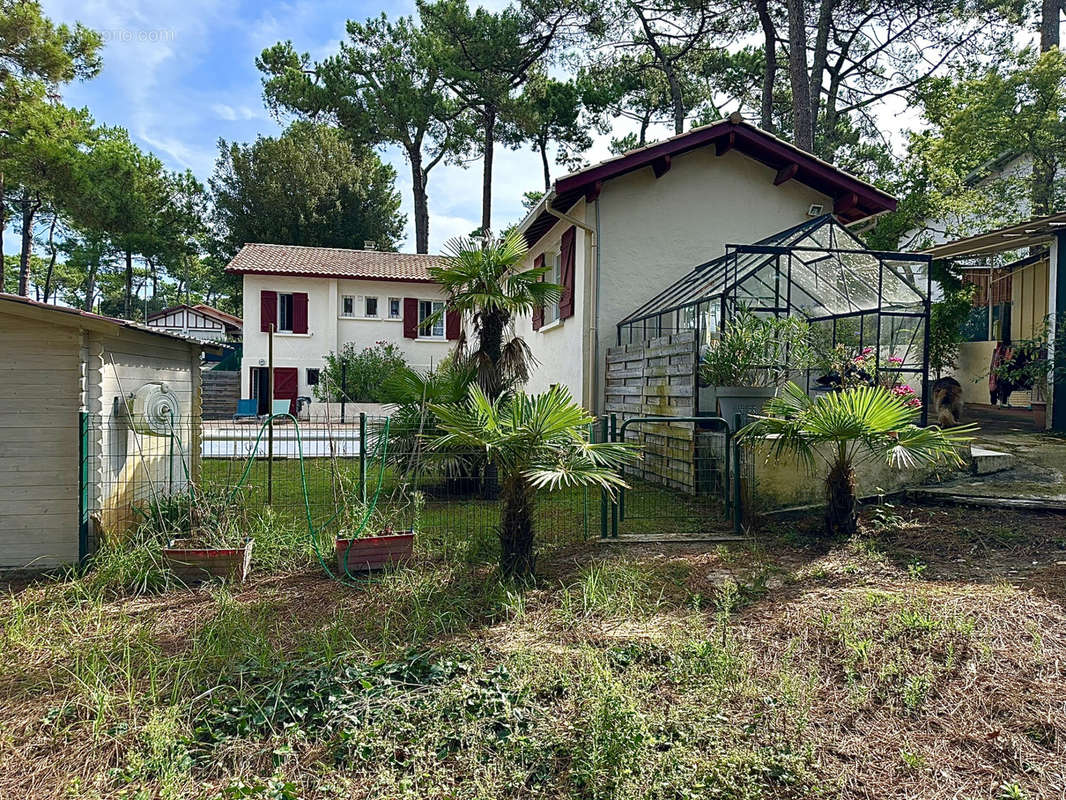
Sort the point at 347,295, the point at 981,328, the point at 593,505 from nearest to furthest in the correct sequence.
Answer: the point at 593,505, the point at 981,328, the point at 347,295

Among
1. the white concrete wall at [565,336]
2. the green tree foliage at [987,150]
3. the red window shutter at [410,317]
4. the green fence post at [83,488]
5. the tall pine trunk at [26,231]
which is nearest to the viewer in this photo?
the green fence post at [83,488]

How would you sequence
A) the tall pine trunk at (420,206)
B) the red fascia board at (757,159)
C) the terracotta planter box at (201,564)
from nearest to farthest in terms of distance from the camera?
the terracotta planter box at (201,564)
the red fascia board at (757,159)
the tall pine trunk at (420,206)

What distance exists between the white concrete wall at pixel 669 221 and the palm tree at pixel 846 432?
513 centimetres

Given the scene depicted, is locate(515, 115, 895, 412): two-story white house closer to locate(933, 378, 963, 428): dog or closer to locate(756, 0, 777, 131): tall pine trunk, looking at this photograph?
locate(933, 378, 963, 428): dog

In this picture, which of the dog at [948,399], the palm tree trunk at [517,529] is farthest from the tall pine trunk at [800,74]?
the palm tree trunk at [517,529]

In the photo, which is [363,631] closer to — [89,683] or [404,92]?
[89,683]

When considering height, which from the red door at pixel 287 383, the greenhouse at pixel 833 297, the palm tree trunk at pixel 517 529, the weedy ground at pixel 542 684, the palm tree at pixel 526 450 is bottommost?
the weedy ground at pixel 542 684

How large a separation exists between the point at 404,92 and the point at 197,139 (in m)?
10.6

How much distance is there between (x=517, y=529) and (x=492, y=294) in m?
3.54

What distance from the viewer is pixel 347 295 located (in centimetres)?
2398

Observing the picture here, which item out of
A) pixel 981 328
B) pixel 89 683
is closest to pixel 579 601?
pixel 89 683

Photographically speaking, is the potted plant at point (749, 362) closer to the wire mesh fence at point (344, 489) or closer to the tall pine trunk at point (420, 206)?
the wire mesh fence at point (344, 489)

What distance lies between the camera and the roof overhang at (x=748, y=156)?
10.5 meters

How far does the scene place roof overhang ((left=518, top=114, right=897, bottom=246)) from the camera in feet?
34.6
